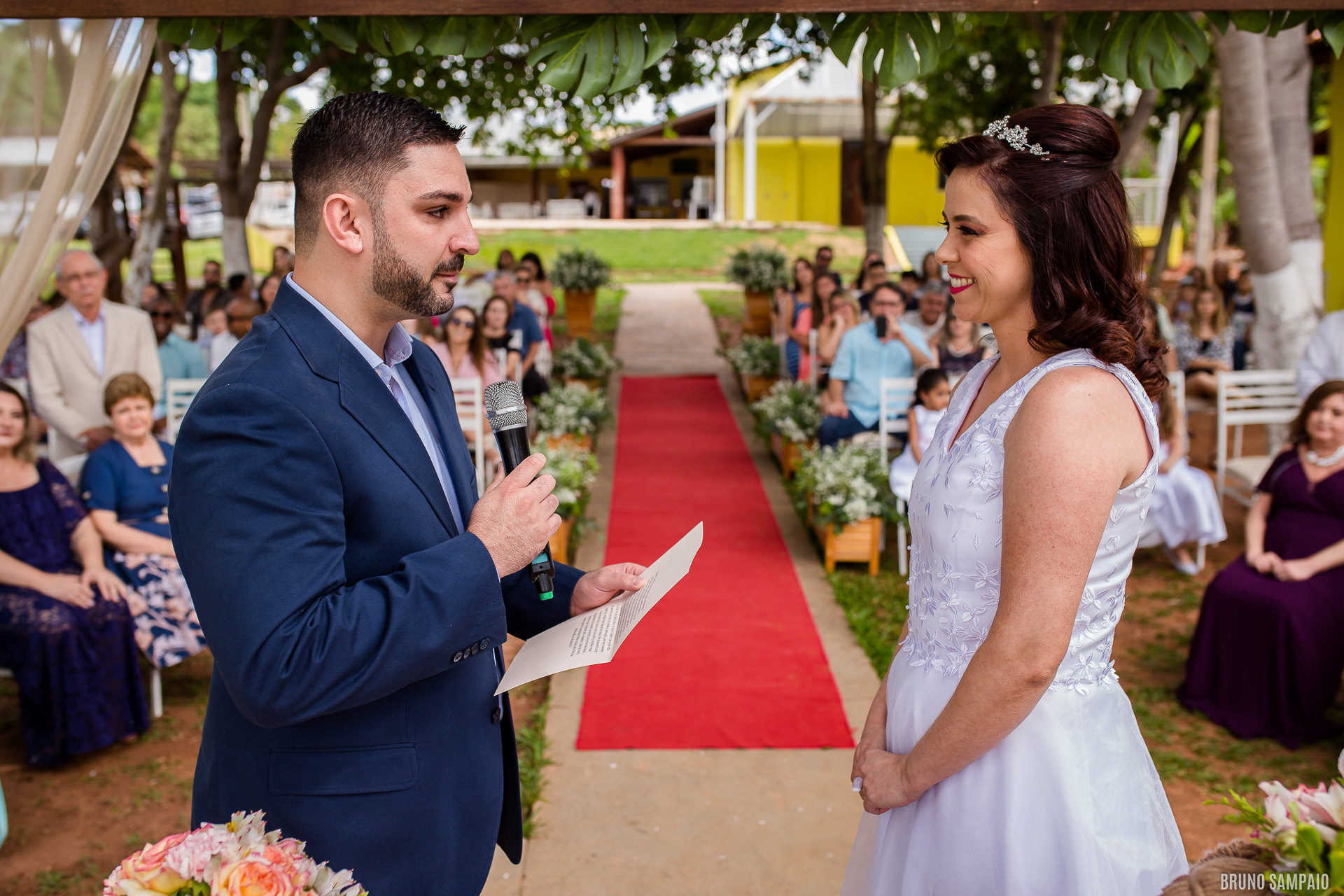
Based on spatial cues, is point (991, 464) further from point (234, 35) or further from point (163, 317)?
point (163, 317)

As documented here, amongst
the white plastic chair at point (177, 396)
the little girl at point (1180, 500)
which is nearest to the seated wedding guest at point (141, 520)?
the white plastic chair at point (177, 396)

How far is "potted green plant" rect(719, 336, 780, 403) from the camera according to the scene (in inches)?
462

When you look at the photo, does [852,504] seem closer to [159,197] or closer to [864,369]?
[864,369]

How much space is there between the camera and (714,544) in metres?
7.26

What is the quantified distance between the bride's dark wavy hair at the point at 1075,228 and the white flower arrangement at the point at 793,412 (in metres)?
6.61

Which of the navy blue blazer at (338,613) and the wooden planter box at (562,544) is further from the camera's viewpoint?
the wooden planter box at (562,544)

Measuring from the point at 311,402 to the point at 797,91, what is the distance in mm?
27469

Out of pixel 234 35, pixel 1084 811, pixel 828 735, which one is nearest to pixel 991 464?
pixel 1084 811

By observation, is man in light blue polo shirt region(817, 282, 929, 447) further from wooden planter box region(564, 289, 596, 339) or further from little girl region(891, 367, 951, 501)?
wooden planter box region(564, 289, 596, 339)

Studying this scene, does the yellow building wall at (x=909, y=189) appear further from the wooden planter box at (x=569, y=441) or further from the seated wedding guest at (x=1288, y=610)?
the seated wedding guest at (x=1288, y=610)

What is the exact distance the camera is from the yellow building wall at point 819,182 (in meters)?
29.0

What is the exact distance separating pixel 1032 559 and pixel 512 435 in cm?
94

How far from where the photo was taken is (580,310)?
51.7 ft

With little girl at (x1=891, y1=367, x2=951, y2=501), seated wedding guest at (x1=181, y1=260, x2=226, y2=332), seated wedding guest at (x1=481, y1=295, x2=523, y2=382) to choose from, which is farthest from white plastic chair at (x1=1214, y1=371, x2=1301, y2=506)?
seated wedding guest at (x1=181, y1=260, x2=226, y2=332)
